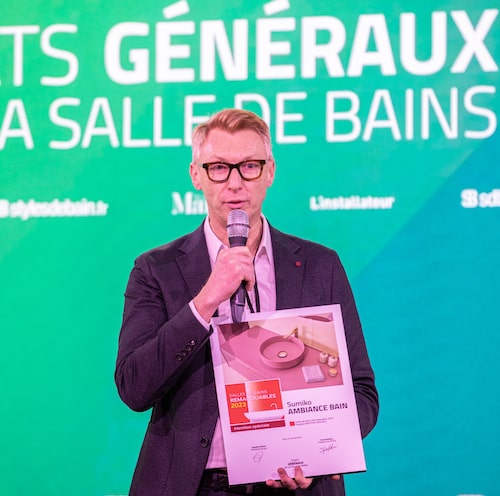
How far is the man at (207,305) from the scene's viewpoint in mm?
1965

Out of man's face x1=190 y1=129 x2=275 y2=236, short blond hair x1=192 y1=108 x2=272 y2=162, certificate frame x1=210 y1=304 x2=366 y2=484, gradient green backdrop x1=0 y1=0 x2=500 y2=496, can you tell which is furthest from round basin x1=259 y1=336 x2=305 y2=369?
gradient green backdrop x1=0 y1=0 x2=500 y2=496

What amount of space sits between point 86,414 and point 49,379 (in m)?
0.26

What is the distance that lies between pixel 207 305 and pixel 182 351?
5.0 inches

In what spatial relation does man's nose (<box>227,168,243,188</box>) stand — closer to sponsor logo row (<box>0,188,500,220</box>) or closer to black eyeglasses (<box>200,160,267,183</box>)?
black eyeglasses (<box>200,160,267,183</box>)

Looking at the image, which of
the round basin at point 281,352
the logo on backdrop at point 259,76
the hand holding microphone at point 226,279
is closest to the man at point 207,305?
the hand holding microphone at point 226,279

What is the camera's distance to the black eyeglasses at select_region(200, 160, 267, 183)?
2240mm

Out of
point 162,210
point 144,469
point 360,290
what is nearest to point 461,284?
point 360,290

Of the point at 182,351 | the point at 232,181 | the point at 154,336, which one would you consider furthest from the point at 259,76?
the point at 182,351

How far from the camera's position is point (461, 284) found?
3590 millimetres

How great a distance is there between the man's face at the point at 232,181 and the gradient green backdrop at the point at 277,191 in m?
1.50

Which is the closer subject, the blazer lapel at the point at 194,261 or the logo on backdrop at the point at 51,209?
the blazer lapel at the point at 194,261

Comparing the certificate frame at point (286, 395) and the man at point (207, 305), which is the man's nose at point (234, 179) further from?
the certificate frame at point (286, 395)

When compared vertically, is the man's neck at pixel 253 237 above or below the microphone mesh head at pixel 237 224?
above

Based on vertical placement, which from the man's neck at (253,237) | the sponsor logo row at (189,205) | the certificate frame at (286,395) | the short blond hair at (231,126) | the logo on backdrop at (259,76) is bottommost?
the certificate frame at (286,395)
